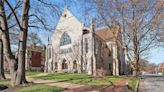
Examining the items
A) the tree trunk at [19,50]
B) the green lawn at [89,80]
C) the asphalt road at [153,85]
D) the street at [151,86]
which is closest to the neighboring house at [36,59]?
the green lawn at [89,80]

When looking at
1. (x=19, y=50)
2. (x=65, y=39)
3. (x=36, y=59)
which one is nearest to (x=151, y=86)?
(x=19, y=50)

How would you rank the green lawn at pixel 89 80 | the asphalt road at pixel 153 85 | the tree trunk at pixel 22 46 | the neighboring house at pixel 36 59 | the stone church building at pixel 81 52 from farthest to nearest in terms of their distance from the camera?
the neighboring house at pixel 36 59 < the stone church building at pixel 81 52 < the green lawn at pixel 89 80 < the tree trunk at pixel 22 46 < the asphalt road at pixel 153 85

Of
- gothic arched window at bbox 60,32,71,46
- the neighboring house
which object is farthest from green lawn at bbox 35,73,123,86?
the neighboring house

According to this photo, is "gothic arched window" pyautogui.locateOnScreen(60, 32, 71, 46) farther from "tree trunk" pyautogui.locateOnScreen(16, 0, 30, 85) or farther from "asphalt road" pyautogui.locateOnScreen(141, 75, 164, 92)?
"tree trunk" pyautogui.locateOnScreen(16, 0, 30, 85)

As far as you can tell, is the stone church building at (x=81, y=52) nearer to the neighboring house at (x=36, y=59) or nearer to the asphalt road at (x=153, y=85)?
the neighboring house at (x=36, y=59)

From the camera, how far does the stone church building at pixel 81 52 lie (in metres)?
53.4

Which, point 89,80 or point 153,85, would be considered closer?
point 153,85

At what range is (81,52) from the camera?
199 feet

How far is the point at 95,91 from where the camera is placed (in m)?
16.8

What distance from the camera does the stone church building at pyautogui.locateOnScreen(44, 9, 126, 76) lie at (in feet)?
175

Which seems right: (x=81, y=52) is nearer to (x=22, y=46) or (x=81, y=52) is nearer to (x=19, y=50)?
(x=19, y=50)

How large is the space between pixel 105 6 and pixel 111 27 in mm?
2502

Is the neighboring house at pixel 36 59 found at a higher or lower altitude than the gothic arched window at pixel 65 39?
lower

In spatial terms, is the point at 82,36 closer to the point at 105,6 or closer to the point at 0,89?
the point at 105,6
